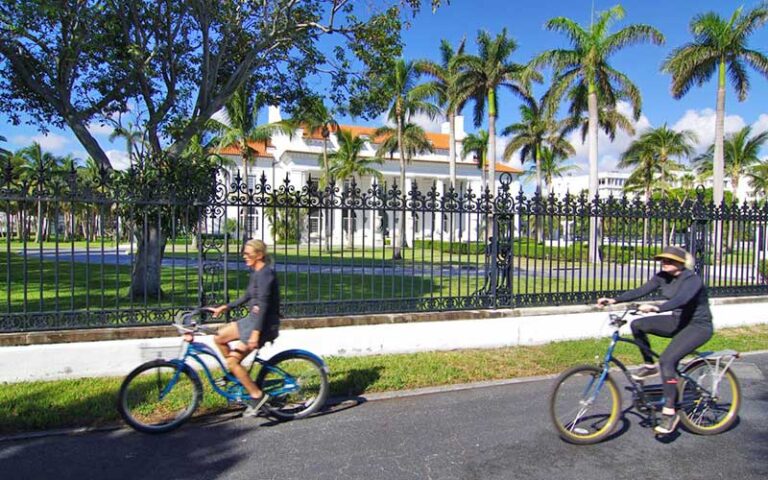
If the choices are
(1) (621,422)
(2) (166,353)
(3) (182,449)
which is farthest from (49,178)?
→ (1) (621,422)

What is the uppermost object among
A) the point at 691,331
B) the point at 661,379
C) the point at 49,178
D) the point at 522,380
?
the point at 49,178

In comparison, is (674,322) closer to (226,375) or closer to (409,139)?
(226,375)

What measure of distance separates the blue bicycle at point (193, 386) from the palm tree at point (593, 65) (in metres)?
23.9

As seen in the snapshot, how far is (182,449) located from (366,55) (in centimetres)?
822

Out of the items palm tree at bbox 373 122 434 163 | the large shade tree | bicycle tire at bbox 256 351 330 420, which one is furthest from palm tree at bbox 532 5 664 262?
bicycle tire at bbox 256 351 330 420

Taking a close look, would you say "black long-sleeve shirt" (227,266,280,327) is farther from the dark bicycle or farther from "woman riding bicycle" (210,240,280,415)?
the dark bicycle

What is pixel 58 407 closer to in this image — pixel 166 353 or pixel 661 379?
pixel 166 353

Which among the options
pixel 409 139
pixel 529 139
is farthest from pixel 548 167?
pixel 409 139

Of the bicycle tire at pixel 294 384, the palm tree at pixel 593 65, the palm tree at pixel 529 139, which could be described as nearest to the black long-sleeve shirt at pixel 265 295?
the bicycle tire at pixel 294 384

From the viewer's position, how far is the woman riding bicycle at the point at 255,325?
4.81 metres

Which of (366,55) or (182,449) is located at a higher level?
(366,55)

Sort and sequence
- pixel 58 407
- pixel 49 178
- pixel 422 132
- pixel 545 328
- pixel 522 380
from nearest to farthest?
pixel 58 407 < pixel 49 178 < pixel 522 380 < pixel 545 328 < pixel 422 132

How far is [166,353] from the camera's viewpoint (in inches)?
255

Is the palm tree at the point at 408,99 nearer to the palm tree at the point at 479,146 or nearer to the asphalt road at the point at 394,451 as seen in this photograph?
the palm tree at the point at 479,146
